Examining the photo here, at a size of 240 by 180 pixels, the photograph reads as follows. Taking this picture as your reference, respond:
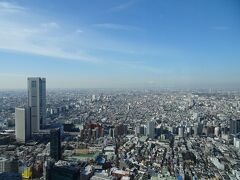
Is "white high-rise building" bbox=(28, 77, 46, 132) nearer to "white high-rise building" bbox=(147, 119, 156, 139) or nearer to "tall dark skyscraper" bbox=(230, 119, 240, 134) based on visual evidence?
"white high-rise building" bbox=(147, 119, 156, 139)

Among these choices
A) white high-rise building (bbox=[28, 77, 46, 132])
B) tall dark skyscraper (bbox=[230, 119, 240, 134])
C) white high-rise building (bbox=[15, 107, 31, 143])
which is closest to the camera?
tall dark skyscraper (bbox=[230, 119, 240, 134])

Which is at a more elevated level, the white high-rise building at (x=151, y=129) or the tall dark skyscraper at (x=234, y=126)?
the tall dark skyscraper at (x=234, y=126)

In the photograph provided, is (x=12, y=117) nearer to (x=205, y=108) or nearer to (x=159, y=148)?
(x=159, y=148)

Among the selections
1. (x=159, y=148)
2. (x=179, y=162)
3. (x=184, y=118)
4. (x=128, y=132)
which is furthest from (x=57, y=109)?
(x=179, y=162)

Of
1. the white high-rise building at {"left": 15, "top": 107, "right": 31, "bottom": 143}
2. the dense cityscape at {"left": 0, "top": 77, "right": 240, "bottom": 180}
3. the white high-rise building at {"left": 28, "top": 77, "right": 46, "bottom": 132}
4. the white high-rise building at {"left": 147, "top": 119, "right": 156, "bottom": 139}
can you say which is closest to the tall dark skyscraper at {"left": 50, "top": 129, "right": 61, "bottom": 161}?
the dense cityscape at {"left": 0, "top": 77, "right": 240, "bottom": 180}

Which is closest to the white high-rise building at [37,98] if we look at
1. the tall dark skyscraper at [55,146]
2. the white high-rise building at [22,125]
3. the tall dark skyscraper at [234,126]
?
the white high-rise building at [22,125]

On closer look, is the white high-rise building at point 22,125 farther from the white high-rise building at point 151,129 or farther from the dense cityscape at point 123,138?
the white high-rise building at point 151,129

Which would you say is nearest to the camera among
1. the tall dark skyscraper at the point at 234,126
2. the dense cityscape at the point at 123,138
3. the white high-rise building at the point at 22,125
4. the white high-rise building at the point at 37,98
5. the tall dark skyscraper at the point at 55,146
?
the dense cityscape at the point at 123,138
